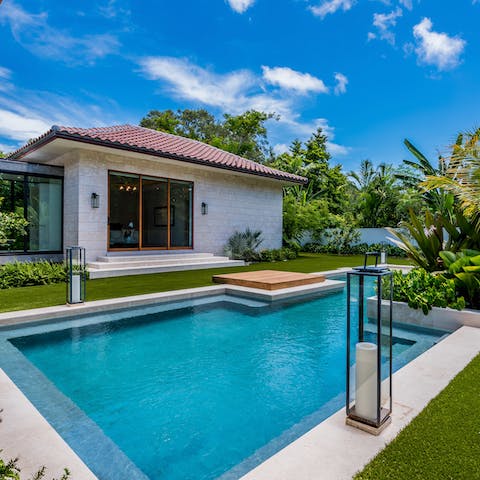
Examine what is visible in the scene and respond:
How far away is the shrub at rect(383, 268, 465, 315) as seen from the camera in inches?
228

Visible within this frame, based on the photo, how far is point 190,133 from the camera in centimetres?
3816

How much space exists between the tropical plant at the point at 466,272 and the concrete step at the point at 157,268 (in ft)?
27.4

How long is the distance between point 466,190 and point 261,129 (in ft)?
96.5

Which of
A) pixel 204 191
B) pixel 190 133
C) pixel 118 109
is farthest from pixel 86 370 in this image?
pixel 190 133

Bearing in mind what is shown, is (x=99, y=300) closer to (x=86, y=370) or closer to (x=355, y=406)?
(x=86, y=370)

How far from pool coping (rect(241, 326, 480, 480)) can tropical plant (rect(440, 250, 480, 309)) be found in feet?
8.34

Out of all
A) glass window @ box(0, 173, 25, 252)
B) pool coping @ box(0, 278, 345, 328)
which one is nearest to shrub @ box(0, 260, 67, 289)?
glass window @ box(0, 173, 25, 252)

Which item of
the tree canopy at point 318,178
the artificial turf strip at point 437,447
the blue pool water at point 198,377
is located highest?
the tree canopy at point 318,178

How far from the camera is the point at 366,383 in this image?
2588 millimetres

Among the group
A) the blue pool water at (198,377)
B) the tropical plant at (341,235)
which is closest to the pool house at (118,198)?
the blue pool water at (198,377)

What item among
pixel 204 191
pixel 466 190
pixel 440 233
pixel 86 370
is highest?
pixel 204 191

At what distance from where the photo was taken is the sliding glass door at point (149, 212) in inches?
484

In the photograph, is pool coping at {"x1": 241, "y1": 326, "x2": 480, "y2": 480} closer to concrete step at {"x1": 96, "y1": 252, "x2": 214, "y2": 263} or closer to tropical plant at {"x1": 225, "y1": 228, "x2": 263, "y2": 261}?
concrete step at {"x1": 96, "y1": 252, "x2": 214, "y2": 263}

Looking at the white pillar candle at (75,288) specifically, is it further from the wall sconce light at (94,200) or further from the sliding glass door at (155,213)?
the sliding glass door at (155,213)
